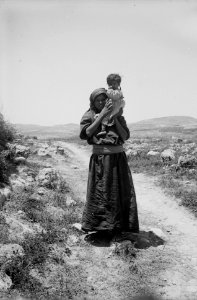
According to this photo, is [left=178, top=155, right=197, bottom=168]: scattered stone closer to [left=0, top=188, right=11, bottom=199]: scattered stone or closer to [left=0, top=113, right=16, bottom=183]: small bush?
[left=0, top=113, right=16, bottom=183]: small bush

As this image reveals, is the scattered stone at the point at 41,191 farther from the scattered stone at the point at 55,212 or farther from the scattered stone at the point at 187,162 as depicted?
the scattered stone at the point at 187,162

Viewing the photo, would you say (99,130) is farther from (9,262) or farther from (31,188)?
(31,188)

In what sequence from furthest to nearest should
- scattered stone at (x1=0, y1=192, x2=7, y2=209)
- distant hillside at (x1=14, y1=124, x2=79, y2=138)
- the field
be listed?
distant hillside at (x1=14, y1=124, x2=79, y2=138), scattered stone at (x1=0, y1=192, x2=7, y2=209), the field

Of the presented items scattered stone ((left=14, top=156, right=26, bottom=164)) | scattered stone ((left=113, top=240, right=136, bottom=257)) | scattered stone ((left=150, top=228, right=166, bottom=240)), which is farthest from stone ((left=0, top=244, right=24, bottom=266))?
scattered stone ((left=14, top=156, right=26, bottom=164))

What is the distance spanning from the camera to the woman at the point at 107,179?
5.56 m

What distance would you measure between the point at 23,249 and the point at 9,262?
53 centimetres

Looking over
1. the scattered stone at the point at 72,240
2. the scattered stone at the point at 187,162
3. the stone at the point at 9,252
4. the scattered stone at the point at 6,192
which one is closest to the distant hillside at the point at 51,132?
the scattered stone at the point at 187,162

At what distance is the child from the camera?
5.43m

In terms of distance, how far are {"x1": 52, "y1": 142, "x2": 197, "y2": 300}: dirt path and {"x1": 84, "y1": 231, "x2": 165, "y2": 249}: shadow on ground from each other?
0.30ft

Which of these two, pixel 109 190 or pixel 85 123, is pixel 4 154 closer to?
pixel 85 123

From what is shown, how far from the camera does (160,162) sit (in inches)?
498

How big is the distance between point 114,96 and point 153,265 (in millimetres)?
2576

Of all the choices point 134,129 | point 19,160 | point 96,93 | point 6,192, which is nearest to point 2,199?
point 6,192

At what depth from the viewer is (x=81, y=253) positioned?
5.52m
